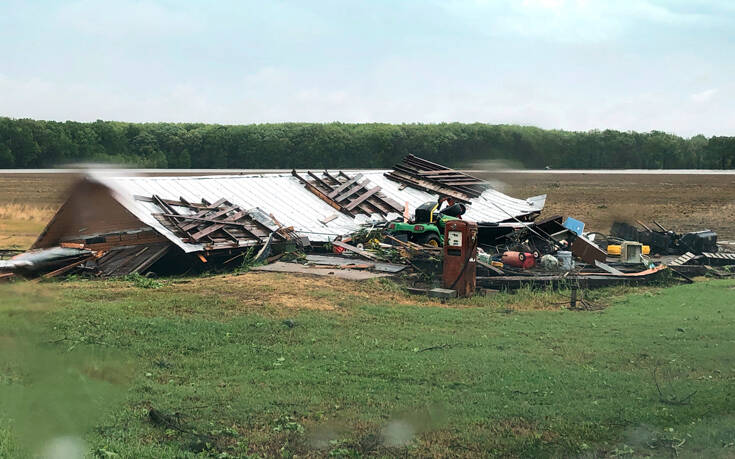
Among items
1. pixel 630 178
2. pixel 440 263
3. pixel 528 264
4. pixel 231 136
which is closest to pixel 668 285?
pixel 528 264

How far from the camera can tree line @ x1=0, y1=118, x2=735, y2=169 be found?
48.0ft

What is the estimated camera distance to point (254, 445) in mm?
7895

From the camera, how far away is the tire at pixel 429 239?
78.2 ft

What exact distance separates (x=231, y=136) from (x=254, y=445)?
253 feet

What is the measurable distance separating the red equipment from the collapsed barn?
277 inches

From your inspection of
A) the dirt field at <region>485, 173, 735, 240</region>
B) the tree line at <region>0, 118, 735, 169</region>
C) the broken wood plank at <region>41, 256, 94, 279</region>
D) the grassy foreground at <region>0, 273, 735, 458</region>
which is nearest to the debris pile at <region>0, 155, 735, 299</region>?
the broken wood plank at <region>41, 256, 94, 279</region>

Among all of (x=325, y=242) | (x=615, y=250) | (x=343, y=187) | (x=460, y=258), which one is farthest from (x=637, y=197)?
(x=460, y=258)

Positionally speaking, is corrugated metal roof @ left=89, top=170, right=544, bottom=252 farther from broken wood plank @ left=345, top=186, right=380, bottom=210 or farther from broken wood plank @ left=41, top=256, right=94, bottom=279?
broken wood plank @ left=41, top=256, right=94, bottom=279

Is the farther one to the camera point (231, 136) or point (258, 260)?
point (231, 136)

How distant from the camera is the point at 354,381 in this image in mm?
10109

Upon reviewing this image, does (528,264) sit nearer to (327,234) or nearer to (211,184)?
(327,234)

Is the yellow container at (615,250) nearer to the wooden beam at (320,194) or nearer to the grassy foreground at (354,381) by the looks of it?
the wooden beam at (320,194)

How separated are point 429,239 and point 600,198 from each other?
106 ft

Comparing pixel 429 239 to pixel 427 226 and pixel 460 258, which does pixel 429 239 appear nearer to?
pixel 427 226
